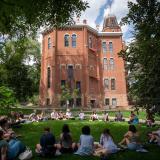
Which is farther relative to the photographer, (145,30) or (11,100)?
(11,100)

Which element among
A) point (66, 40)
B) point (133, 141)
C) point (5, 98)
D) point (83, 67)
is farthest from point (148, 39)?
point (66, 40)

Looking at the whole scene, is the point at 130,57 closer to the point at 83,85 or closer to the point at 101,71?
the point at 83,85

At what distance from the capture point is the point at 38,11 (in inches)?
465

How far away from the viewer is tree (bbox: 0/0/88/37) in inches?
356

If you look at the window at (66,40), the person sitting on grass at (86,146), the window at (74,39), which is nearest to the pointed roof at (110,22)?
the window at (74,39)

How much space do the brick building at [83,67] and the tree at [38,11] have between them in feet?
124

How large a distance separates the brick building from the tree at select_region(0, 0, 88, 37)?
37.9 meters

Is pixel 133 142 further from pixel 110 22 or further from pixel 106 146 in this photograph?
pixel 110 22

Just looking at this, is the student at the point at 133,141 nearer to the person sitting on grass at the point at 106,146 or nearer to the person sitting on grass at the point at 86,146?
the person sitting on grass at the point at 106,146

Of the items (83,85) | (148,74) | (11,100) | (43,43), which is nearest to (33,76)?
(43,43)

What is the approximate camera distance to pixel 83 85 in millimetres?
54812

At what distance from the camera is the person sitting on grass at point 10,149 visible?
1015 centimetres

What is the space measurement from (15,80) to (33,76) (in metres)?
19.5

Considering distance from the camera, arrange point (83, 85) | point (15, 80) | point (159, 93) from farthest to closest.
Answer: point (83, 85), point (15, 80), point (159, 93)
